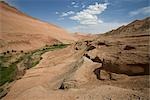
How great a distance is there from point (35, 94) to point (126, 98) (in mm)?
3023

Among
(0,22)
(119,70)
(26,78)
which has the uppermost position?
(0,22)

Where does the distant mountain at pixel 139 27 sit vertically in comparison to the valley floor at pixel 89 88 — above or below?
above

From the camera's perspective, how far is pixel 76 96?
6.63m

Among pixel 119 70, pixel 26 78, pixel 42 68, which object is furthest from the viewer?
pixel 42 68

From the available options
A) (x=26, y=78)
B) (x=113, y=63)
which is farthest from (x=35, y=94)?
(x=26, y=78)

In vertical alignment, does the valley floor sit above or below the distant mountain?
below

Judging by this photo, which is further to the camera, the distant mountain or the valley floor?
the distant mountain

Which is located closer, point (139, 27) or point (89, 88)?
point (89, 88)

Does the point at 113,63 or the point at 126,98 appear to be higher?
the point at 113,63

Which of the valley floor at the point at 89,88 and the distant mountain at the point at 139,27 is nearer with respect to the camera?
the valley floor at the point at 89,88

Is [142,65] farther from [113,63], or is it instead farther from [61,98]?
[61,98]

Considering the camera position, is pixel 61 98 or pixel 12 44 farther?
pixel 12 44

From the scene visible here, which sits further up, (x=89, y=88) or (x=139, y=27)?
(x=139, y=27)

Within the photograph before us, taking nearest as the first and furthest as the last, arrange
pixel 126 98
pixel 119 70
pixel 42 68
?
1. pixel 126 98
2. pixel 119 70
3. pixel 42 68
